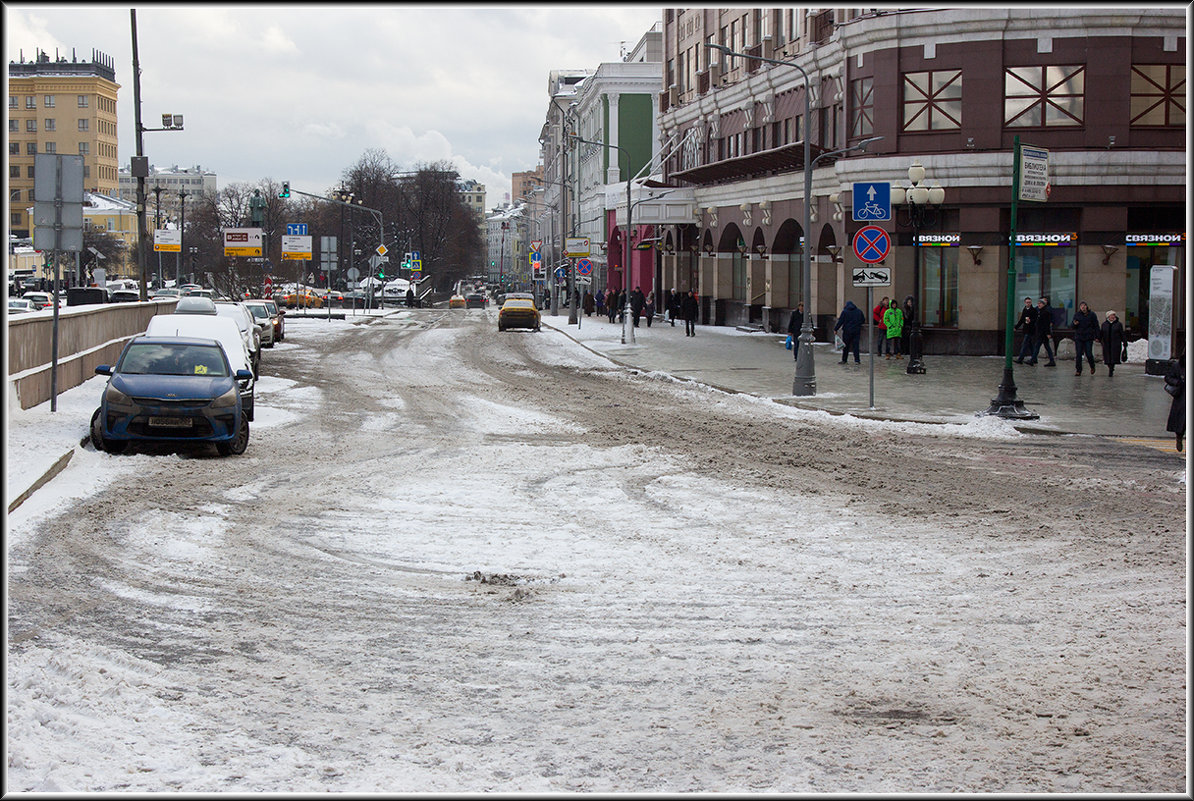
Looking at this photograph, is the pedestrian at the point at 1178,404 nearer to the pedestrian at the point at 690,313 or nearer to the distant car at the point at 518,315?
the pedestrian at the point at 690,313

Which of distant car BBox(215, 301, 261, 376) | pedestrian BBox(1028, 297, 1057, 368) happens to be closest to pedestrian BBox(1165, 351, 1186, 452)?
pedestrian BBox(1028, 297, 1057, 368)

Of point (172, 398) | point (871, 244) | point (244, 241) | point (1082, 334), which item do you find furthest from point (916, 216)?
point (244, 241)

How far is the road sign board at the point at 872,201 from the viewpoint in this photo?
22641mm

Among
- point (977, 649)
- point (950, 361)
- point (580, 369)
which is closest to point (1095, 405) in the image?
point (950, 361)

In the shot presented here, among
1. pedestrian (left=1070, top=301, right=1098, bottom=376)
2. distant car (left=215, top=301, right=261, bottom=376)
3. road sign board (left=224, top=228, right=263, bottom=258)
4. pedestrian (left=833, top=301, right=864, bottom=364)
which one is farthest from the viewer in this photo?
road sign board (left=224, top=228, right=263, bottom=258)

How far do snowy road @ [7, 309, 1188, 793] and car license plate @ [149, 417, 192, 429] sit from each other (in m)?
0.42

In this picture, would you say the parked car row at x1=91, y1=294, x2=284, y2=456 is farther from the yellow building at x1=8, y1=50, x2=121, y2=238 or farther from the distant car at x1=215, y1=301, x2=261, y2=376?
the yellow building at x1=8, y1=50, x2=121, y2=238

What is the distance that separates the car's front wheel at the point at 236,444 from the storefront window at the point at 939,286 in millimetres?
25202

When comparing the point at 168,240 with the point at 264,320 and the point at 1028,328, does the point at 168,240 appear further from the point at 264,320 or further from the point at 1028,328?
the point at 1028,328

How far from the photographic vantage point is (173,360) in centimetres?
1628

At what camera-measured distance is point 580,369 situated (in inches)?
1254

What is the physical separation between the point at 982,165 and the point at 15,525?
99.0 feet

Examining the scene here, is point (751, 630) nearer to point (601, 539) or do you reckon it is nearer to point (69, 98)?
point (601, 539)

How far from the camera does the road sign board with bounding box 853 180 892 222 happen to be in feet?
74.3
